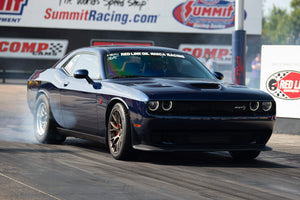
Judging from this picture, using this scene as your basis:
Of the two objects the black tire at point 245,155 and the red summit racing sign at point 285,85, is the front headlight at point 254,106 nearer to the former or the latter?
the black tire at point 245,155

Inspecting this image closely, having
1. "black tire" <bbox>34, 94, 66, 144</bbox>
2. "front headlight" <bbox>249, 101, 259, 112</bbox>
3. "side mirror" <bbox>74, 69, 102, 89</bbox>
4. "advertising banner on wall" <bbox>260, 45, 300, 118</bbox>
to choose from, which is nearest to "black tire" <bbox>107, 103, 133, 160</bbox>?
"side mirror" <bbox>74, 69, 102, 89</bbox>

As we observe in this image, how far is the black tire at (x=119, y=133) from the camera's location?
694 centimetres

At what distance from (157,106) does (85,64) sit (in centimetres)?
214

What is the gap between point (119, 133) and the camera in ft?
23.5

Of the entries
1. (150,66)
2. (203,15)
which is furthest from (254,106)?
(203,15)

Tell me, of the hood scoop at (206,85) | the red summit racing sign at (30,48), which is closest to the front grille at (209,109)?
the hood scoop at (206,85)

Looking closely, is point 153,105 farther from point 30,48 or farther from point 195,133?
point 30,48

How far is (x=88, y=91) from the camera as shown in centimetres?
782

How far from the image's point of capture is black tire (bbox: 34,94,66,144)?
885 cm

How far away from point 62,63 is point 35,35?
865 inches

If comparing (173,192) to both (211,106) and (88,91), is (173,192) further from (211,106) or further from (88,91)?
(88,91)

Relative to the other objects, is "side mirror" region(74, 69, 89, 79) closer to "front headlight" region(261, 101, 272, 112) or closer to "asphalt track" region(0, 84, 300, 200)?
"asphalt track" region(0, 84, 300, 200)

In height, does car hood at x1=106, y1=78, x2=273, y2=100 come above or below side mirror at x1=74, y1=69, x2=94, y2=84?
below

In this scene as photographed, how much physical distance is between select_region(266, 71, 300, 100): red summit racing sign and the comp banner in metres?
19.1
